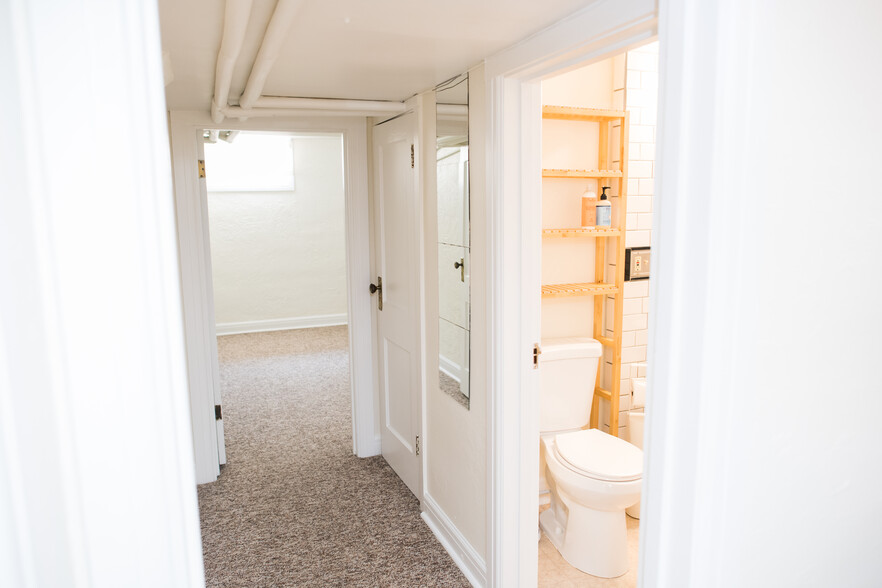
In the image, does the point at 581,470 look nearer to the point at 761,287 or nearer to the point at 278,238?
the point at 761,287

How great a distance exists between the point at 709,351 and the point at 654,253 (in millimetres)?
206

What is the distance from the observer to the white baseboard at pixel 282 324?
274 inches

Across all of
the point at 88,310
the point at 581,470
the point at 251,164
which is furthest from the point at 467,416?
the point at 251,164

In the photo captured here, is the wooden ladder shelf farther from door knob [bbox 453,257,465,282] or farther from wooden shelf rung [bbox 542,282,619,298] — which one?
door knob [bbox 453,257,465,282]

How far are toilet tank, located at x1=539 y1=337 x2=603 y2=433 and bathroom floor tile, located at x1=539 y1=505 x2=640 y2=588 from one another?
1.83 feet

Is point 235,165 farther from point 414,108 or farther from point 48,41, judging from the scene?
point 48,41

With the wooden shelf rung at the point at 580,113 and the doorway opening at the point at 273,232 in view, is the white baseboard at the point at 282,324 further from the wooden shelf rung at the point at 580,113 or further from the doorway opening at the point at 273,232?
the wooden shelf rung at the point at 580,113

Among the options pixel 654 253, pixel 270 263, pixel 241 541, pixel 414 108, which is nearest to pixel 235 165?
pixel 270 263

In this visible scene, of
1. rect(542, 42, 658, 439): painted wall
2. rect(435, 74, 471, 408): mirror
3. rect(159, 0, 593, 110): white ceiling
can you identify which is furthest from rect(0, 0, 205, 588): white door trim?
rect(542, 42, 658, 439): painted wall

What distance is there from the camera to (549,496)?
3.00 meters

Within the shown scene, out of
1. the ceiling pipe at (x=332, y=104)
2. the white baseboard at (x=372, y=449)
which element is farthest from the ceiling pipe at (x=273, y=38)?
the white baseboard at (x=372, y=449)

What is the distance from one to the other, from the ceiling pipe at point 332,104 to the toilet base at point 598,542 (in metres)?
2.05

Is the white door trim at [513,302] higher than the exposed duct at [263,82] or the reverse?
the reverse

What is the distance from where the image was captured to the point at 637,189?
298 centimetres
